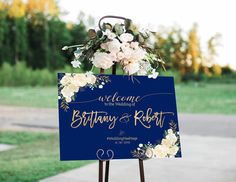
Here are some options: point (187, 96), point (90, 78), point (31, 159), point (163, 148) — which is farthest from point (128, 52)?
point (187, 96)

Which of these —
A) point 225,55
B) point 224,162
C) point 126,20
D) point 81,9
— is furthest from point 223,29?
point 126,20

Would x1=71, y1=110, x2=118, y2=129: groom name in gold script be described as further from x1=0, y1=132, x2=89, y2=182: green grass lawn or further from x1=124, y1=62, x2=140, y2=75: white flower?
x1=0, y1=132, x2=89, y2=182: green grass lawn

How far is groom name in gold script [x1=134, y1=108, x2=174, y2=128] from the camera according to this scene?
158cm

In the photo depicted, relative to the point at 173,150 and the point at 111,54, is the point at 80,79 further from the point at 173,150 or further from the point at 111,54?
the point at 173,150

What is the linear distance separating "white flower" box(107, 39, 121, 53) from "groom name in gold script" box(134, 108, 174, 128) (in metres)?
0.21

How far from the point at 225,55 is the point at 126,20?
21.6ft

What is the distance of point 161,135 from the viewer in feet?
5.25

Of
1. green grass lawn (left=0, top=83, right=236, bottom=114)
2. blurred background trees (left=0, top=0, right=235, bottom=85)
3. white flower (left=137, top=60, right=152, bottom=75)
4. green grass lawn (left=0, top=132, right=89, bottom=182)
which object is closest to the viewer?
white flower (left=137, top=60, right=152, bottom=75)

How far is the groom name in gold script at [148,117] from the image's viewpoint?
1.58 m

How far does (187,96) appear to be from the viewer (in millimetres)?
10039

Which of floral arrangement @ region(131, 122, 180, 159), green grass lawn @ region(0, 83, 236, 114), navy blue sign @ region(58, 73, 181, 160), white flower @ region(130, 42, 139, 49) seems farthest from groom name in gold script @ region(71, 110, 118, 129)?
green grass lawn @ region(0, 83, 236, 114)

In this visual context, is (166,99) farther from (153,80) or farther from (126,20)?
(126,20)

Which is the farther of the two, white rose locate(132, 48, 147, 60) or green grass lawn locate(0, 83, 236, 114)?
green grass lawn locate(0, 83, 236, 114)

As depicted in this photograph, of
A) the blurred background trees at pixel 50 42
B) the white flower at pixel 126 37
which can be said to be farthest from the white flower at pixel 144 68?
the blurred background trees at pixel 50 42
